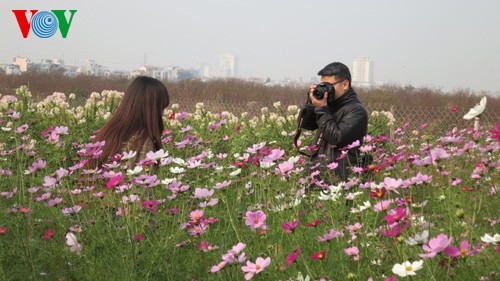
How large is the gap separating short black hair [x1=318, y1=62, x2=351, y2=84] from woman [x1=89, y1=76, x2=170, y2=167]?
3.51 ft

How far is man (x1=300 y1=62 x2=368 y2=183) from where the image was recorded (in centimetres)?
352

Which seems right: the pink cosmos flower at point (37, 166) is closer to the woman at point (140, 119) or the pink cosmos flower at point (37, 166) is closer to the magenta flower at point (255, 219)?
the woman at point (140, 119)

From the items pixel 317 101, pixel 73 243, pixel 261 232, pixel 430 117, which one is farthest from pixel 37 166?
pixel 430 117

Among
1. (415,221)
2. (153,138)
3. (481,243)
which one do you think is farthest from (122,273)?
(153,138)

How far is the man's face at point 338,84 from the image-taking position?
3.67 meters

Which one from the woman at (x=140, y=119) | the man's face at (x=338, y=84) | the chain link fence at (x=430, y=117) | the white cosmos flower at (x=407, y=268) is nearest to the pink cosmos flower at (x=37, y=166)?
the woman at (x=140, y=119)

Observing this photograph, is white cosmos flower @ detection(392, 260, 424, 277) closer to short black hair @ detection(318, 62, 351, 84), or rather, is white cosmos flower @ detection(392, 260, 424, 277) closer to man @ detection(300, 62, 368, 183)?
man @ detection(300, 62, 368, 183)

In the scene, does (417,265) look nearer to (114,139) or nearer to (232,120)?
(114,139)

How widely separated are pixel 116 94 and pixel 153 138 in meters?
3.55

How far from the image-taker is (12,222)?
247cm

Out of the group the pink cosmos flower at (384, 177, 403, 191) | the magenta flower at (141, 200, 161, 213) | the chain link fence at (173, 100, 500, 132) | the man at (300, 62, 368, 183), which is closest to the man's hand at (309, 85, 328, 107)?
the man at (300, 62, 368, 183)

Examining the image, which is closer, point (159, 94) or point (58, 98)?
point (159, 94)

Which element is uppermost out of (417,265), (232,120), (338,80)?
(338,80)

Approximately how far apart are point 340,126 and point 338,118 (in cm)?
17
